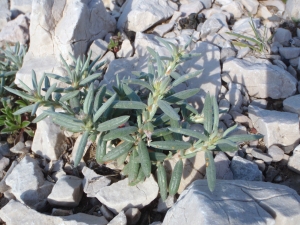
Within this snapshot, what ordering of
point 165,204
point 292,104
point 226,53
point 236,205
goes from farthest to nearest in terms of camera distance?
point 226,53
point 292,104
point 165,204
point 236,205

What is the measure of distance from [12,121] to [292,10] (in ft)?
13.1

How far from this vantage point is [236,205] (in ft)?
7.92

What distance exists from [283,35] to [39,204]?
143 inches

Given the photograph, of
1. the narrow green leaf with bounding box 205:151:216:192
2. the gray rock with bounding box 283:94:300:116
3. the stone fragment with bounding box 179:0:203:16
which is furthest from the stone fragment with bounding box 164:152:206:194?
the stone fragment with bounding box 179:0:203:16

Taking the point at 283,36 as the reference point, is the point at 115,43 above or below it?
below

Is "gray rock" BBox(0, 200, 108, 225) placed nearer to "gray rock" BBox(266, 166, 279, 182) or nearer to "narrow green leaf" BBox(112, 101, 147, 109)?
"narrow green leaf" BBox(112, 101, 147, 109)

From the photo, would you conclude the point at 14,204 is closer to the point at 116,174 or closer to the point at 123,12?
the point at 116,174

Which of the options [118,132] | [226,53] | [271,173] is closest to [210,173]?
[118,132]

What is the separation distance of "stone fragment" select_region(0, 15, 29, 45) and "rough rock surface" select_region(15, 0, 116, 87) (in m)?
0.46

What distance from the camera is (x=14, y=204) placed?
289 centimetres

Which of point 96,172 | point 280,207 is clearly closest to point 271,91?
point 280,207

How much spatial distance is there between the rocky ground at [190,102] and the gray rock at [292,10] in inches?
0.5

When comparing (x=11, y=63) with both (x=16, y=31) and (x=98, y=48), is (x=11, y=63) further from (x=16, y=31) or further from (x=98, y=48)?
(x=98, y=48)

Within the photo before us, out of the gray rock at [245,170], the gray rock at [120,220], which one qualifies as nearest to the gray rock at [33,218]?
the gray rock at [120,220]
